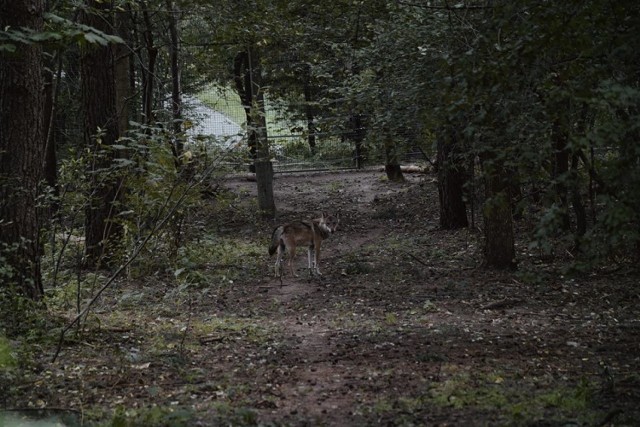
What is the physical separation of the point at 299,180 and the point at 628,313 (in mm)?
18429

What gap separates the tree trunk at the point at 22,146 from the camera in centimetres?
820

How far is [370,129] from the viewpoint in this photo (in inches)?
585

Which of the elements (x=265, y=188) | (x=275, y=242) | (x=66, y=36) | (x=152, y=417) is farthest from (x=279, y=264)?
(x=152, y=417)

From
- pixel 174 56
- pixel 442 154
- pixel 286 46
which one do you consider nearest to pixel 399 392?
pixel 442 154

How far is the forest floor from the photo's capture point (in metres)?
6.06

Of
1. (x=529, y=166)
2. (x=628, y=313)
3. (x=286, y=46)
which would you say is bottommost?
(x=628, y=313)

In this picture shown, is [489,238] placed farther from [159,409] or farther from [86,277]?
[159,409]

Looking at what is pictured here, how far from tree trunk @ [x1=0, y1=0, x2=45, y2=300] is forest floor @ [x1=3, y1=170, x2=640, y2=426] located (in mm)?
986

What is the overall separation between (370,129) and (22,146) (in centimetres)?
767

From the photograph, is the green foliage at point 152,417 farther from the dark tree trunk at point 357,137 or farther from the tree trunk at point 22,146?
the dark tree trunk at point 357,137

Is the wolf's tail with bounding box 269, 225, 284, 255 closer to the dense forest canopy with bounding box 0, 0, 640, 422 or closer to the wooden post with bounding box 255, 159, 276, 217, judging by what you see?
the dense forest canopy with bounding box 0, 0, 640, 422

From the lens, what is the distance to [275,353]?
818 centimetres

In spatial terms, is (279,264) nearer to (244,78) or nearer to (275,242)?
(275,242)

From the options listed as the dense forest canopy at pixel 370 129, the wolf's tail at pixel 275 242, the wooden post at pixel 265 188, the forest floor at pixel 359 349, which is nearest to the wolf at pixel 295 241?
the wolf's tail at pixel 275 242
